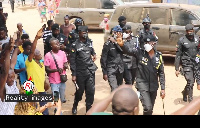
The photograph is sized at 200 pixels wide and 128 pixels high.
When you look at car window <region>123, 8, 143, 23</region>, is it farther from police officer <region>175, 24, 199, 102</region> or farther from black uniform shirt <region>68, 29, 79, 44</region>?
police officer <region>175, 24, 199, 102</region>

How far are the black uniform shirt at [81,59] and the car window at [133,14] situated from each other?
194 inches

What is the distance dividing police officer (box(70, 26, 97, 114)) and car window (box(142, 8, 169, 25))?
4847 mm

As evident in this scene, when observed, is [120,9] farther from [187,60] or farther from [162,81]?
[162,81]

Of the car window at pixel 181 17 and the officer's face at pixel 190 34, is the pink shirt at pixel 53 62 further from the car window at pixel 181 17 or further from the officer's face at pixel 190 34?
the car window at pixel 181 17

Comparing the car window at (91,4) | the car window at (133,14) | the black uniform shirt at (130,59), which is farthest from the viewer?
the car window at (91,4)

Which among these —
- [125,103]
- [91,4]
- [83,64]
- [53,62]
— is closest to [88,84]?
[83,64]

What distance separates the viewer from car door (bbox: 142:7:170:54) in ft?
35.8

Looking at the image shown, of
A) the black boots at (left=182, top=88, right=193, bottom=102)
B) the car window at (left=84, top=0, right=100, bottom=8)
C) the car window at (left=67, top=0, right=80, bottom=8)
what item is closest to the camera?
the black boots at (left=182, top=88, right=193, bottom=102)

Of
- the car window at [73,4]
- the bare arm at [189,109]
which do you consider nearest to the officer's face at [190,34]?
the bare arm at [189,109]

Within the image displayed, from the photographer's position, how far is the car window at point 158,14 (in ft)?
36.0

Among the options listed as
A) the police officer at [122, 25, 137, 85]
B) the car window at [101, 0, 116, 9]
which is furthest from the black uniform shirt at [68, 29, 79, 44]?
the car window at [101, 0, 116, 9]

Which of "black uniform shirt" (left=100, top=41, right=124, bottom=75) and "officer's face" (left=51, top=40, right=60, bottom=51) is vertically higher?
"officer's face" (left=51, top=40, right=60, bottom=51)
